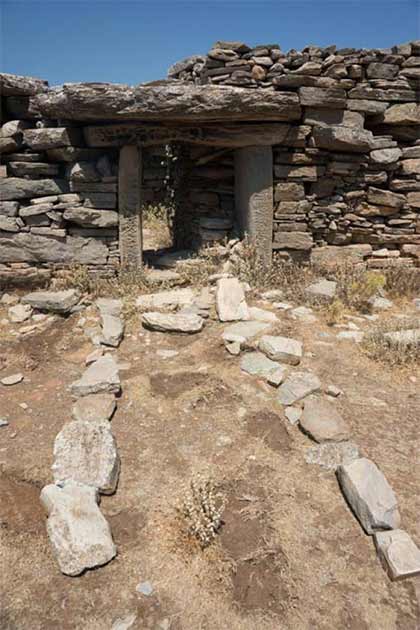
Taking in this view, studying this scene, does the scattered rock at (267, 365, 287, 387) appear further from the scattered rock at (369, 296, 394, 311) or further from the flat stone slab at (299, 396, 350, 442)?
the scattered rock at (369, 296, 394, 311)

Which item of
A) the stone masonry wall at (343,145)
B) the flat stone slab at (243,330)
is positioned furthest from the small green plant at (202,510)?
the stone masonry wall at (343,145)

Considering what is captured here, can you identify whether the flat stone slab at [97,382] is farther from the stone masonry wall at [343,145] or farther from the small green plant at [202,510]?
the stone masonry wall at [343,145]

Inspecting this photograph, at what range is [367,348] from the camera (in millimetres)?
4191

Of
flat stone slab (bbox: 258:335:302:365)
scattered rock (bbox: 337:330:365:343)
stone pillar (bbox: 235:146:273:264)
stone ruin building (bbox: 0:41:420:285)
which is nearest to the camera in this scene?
flat stone slab (bbox: 258:335:302:365)

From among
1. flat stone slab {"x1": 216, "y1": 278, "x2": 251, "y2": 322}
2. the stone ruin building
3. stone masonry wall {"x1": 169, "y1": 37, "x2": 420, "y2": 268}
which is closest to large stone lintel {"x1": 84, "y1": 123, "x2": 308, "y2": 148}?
the stone ruin building

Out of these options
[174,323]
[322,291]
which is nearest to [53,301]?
[174,323]

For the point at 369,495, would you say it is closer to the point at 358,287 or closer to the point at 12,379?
the point at 12,379

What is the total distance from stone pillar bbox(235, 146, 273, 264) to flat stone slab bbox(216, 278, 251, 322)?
0.80 m

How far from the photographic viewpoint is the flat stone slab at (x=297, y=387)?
3.42 m

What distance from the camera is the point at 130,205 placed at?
529 cm

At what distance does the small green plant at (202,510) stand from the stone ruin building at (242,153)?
3.58 m

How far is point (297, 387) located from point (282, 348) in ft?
1.78

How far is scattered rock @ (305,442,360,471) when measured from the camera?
2809 mm

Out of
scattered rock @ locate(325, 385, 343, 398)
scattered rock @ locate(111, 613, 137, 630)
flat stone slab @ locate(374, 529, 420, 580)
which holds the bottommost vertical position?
scattered rock @ locate(111, 613, 137, 630)
